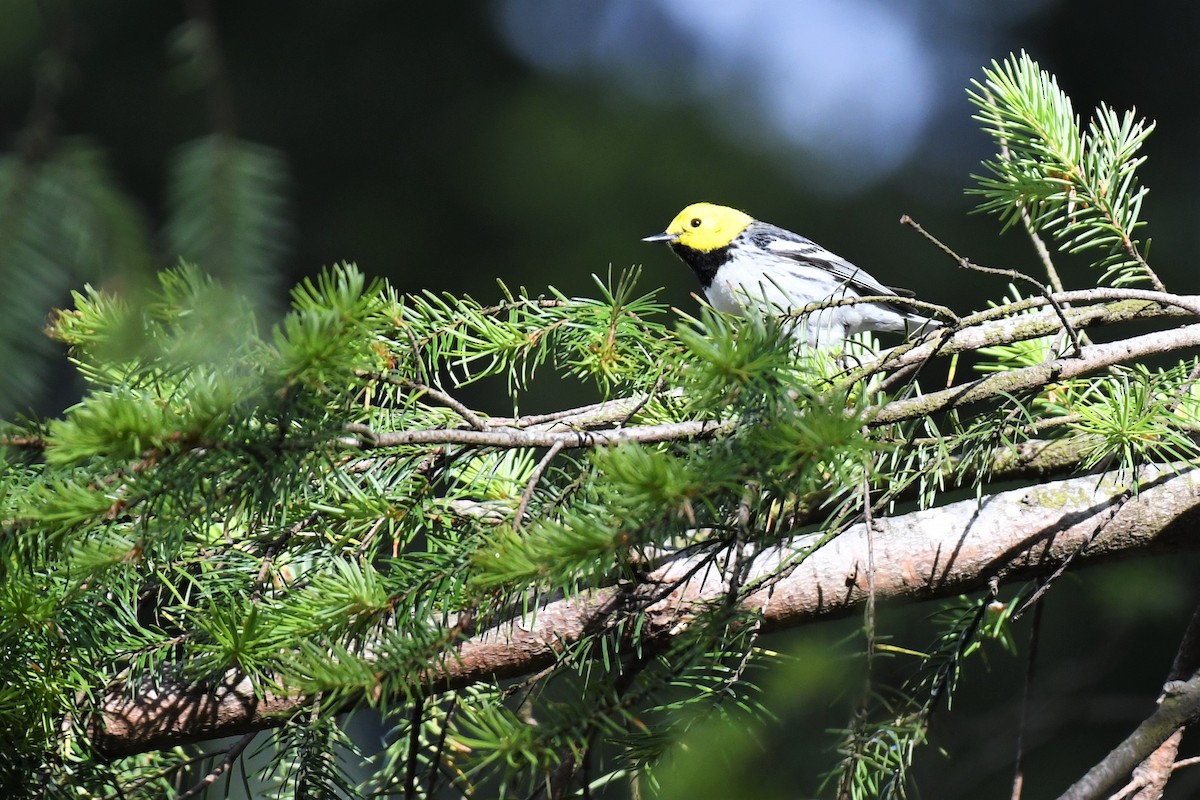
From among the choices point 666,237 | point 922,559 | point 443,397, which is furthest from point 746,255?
point 443,397

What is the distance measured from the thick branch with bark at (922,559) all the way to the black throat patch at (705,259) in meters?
2.15

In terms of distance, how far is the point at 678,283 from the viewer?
17.7 feet

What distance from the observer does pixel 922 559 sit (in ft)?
4.86

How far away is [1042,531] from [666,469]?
0.83 metres

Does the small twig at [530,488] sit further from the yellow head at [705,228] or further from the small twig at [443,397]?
the yellow head at [705,228]

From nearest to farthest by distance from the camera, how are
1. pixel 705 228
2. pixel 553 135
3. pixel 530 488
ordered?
pixel 530 488, pixel 705 228, pixel 553 135

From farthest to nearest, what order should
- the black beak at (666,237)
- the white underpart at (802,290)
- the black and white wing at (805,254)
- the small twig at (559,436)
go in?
the black and white wing at (805,254)
the black beak at (666,237)
the white underpart at (802,290)
the small twig at (559,436)

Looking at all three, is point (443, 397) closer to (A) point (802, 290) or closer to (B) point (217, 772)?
(B) point (217, 772)

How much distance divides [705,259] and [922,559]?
7.46 feet

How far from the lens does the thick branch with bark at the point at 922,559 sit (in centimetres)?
138

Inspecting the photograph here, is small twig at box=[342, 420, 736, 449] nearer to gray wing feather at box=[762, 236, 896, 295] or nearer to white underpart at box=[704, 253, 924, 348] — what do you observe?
white underpart at box=[704, 253, 924, 348]

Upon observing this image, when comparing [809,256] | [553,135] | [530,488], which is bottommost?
[530,488]

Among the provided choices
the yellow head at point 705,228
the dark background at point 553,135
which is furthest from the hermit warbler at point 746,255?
the dark background at point 553,135

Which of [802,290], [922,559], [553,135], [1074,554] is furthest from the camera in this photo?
[553,135]
